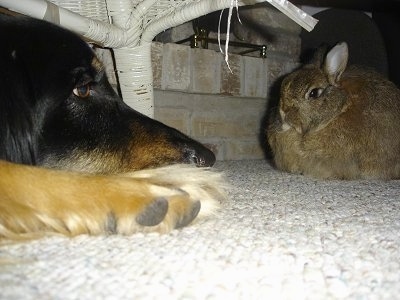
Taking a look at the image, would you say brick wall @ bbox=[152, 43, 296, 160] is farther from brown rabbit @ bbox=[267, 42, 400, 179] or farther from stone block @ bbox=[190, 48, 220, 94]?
brown rabbit @ bbox=[267, 42, 400, 179]

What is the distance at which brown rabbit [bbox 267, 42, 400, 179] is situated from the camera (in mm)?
1785

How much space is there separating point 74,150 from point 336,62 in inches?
53.9

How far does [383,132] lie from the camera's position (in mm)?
1784

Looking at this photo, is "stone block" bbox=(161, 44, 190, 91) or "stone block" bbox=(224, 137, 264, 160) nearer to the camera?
"stone block" bbox=(161, 44, 190, 91)

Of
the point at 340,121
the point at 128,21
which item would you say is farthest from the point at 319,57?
the point at 128,21

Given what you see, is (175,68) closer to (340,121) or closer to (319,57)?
(319,57)

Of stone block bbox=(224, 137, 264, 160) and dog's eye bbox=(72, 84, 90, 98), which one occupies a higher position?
dog's eye bbox=(72, 84, 90, 98)

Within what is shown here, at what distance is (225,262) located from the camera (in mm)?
584

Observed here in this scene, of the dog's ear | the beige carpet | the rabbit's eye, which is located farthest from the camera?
the rabbit's eye

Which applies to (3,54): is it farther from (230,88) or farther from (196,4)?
(230,88)

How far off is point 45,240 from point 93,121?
19.1 inches

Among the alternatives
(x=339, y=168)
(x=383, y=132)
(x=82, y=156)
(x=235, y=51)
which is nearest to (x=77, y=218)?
(x=82, y=156)

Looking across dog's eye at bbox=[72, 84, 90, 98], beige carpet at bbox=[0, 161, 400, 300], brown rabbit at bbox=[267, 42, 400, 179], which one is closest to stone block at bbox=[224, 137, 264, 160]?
brown rabbit at bbox=[267, 42, 400, 179]

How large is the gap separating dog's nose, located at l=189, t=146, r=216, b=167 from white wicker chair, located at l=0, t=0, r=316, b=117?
1.55 ft
